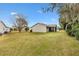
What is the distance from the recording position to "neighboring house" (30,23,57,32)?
164cm

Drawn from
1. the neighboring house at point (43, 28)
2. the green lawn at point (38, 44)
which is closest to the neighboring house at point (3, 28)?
the green lawn at point (38, 44)

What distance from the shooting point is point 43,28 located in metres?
1.66

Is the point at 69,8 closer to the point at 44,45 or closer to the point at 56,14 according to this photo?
the point at 56,14

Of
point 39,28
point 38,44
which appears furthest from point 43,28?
point 38,44

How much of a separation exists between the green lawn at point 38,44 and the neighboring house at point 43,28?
0.12 feet

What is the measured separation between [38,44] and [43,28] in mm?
141

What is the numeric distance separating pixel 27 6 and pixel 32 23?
0.15 metres

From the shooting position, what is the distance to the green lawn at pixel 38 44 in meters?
1.62

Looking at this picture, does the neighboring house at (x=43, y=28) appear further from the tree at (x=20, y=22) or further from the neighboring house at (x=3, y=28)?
the neighboring house at (x=3, y=28)

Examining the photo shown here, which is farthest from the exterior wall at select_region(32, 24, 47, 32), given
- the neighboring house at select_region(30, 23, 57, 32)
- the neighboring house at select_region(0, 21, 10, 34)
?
the neighboring house at select_region(0, 21, 10, 34)

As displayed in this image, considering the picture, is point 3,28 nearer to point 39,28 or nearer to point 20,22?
point 20,22

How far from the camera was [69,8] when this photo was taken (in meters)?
1.65

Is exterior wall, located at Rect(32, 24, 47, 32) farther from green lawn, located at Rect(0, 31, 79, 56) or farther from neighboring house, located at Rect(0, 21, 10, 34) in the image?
neighboring house, located at Rect(0, 21, 10, 34)

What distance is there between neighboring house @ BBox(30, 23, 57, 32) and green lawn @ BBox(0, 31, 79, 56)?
0.04 metres
